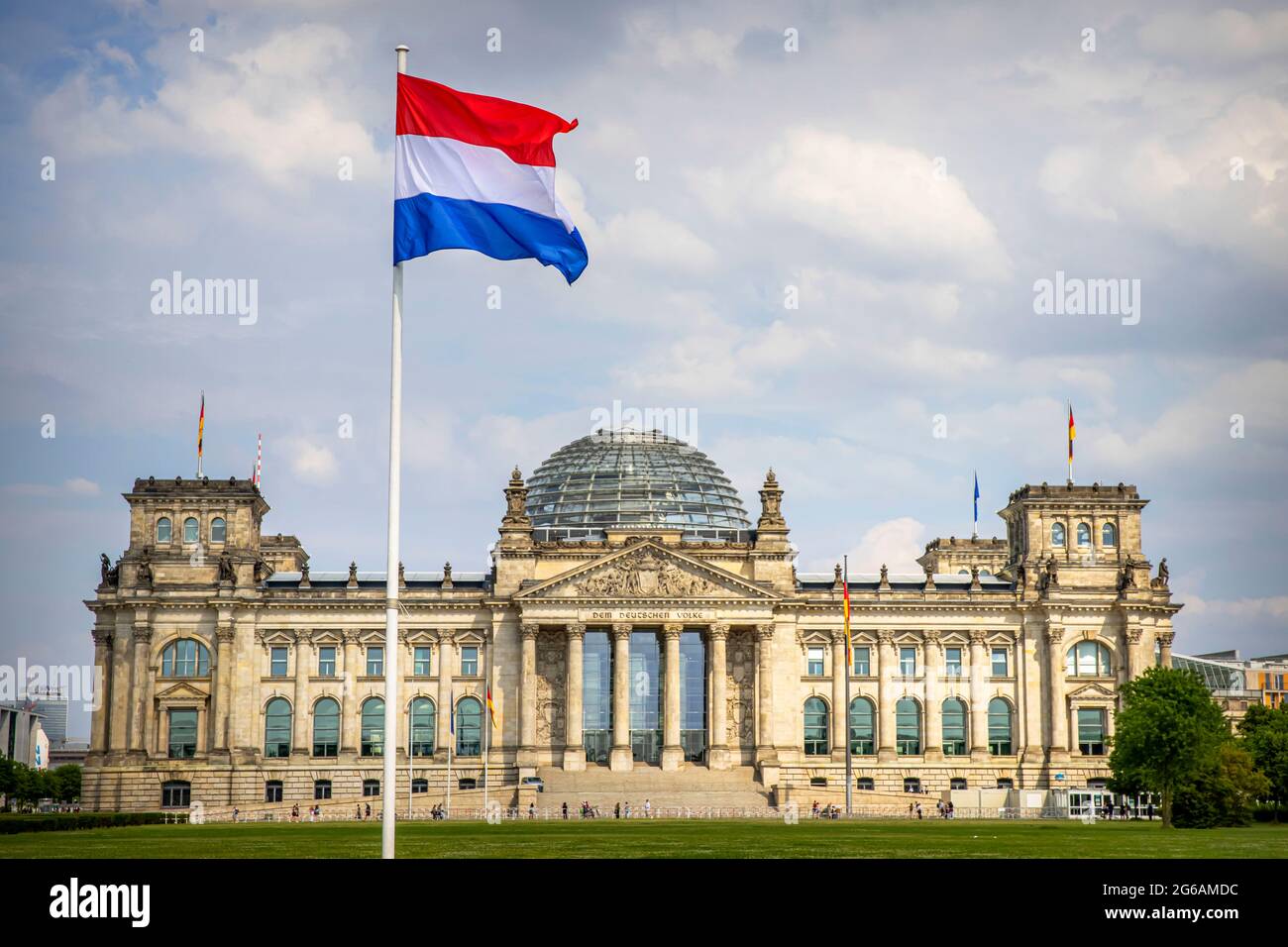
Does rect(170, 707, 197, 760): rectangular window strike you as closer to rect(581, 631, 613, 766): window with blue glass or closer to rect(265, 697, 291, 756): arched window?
rect(265, 697, 291, 756): arched window

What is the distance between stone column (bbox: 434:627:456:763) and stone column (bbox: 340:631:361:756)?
21.5 feet

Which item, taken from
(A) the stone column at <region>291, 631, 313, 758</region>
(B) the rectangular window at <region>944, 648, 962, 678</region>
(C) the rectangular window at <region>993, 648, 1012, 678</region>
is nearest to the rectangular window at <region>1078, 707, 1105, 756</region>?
(C) the rectangular window at <region>993, 648, 1012, 678</region>

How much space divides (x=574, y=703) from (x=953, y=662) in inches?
1255

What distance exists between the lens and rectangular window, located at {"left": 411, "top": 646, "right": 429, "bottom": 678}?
134 metres

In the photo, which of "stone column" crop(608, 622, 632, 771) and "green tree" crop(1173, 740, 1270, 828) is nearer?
"green tree" crop(1173, 740, 1270, 828)

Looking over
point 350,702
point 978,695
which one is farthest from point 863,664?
point 350,702

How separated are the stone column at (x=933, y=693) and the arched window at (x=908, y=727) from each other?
818mm

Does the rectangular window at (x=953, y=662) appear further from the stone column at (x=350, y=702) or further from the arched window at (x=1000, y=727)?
the stone column at (x=350, y=702)

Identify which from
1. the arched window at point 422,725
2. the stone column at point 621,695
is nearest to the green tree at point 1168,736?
the stone column at point 621,695

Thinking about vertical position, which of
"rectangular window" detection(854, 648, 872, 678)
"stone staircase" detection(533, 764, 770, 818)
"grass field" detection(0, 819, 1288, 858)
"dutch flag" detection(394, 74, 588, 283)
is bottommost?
"stone staircase" detection(533, 764, 770, 818)

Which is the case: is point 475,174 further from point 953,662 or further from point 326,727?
point 953,662

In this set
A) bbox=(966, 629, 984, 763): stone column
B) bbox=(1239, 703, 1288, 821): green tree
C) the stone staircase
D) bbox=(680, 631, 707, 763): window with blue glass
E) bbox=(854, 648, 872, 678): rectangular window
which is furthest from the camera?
bbox=(854, 648, 872, 678): rectangular window

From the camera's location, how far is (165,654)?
133375mm

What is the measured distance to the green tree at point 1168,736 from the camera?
90.1 metres
